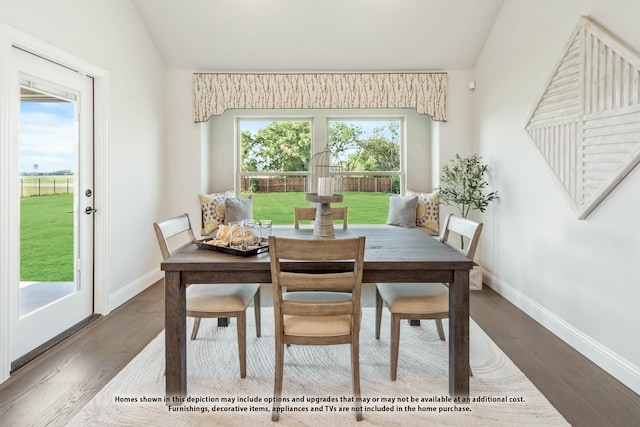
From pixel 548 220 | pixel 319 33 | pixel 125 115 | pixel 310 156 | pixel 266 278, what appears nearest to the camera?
pixel 266 278

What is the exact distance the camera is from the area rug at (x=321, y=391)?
1.77m

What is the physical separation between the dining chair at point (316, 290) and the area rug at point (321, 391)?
A: 0.18 metres

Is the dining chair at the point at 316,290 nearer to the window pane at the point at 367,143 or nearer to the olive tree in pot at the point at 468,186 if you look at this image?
the olive tree in pot at the point at 468,186

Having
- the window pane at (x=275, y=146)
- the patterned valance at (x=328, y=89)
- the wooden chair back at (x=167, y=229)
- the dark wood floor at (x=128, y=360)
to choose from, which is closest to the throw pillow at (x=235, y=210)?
the window pane at (x=275, y=146)

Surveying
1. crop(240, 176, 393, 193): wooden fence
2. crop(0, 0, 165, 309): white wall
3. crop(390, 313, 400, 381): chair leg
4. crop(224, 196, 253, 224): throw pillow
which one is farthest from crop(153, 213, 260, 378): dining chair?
crop(240, 176, 393, 193): wooden fence

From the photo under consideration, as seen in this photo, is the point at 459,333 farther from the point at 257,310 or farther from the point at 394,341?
the point at 257,310

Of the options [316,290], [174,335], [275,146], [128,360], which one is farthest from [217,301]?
[275,146]

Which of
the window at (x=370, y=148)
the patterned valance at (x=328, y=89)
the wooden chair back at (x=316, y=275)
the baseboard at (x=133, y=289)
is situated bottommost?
the baseboard at (x=133, y=289)

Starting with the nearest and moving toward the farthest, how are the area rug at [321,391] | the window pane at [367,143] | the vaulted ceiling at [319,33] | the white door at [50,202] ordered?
1. the area rug at [321,391]
2. the white door at [50,202]
3. the vaulted ceiling at [319,33]
4. the window pane at [367,143]

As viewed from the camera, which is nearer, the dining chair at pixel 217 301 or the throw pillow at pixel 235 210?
the dining chair at pixel 217 301

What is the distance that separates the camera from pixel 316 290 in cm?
177

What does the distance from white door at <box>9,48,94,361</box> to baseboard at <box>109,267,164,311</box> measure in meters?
0.22

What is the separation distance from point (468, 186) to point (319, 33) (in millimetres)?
2283

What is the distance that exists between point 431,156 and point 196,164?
3.01 meters
